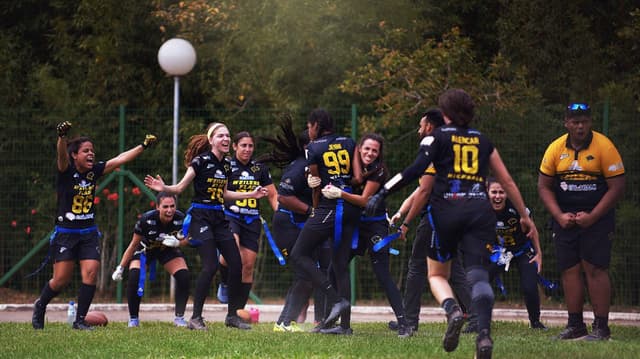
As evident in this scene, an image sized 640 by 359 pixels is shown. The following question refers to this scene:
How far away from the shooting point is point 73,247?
38.3 feet

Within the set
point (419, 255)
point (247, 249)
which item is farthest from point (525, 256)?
point (247, 249)

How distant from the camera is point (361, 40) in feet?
61.6

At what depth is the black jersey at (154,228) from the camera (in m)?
12.4

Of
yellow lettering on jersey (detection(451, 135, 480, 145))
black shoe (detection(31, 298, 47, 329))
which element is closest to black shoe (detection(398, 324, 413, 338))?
yellow lettering on jersey (detection(451, 135, 480, 145))

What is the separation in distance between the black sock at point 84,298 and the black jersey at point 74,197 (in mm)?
669

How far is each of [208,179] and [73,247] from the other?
1.65 m

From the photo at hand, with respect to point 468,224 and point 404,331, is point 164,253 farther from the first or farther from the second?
point 468,224

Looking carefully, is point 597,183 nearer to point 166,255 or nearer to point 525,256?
point 525,256

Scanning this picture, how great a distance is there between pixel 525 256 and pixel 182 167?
681 centimetres

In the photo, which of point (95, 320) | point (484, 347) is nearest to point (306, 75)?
point (95, 320)

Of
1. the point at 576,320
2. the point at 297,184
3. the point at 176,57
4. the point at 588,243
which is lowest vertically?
the point at 576,320

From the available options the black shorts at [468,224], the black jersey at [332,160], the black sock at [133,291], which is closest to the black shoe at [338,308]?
the black jersey at [332,160]

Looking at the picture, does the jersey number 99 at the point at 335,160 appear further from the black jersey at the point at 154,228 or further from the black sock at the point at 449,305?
the black jersey at the point at 154,228

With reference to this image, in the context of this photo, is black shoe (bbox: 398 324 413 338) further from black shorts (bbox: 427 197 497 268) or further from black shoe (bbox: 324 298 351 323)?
black shorts (bbox: 427 197 497 268)
